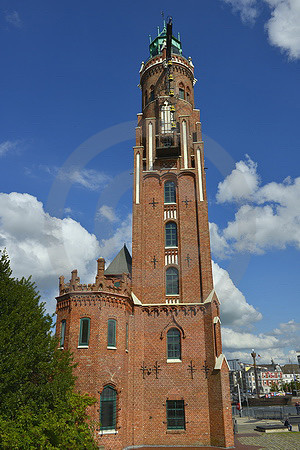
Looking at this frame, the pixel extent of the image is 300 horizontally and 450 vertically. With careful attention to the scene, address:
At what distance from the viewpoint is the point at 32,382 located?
17.7 meters

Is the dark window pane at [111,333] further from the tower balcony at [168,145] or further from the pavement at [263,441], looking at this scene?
the tower balcony at [168,145]

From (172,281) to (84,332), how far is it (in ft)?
26.9

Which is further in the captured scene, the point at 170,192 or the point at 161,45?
the point at 161,45

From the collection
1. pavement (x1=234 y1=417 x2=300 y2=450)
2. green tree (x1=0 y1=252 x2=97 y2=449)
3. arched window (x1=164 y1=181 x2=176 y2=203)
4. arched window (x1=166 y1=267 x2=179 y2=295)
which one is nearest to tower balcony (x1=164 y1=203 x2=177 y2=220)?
arched window (x1=164 y1=181 x2=176 y2=203)

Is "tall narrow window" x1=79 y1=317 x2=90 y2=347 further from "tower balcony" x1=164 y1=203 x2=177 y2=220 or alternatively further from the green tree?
"tower balcony" x1=164 y1=203 x2=177 y2=220

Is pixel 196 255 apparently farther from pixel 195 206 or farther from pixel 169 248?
pixel 195 206

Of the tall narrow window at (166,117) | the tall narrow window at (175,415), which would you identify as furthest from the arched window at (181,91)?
the tall narrow window at (175,415)

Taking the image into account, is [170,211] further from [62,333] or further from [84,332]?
[62,333]

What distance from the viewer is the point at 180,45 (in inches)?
1581

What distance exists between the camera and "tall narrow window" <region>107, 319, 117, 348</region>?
2269 centimetres

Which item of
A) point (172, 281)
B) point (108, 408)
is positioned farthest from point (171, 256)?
point (108, 408)

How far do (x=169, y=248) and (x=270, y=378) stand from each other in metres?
161

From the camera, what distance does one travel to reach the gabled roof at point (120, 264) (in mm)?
29030

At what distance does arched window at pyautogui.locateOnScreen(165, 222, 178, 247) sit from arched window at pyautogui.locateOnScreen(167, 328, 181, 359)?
6834mm
